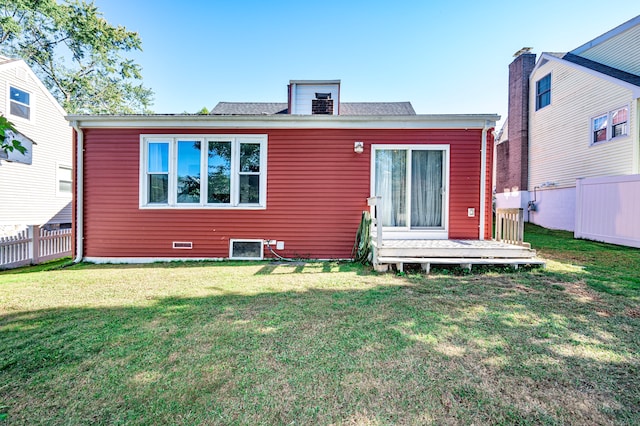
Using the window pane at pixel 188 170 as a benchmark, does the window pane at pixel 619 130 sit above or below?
above

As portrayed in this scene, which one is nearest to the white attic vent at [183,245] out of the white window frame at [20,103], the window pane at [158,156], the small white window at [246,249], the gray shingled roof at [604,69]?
the small white window at [246,249]

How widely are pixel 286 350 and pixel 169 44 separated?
18.9 meters

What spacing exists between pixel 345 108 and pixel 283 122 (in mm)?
7721

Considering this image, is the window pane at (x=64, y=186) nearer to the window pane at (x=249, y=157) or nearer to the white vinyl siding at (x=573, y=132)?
the window pane at (x=249, y=157)

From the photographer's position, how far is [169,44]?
15953mm

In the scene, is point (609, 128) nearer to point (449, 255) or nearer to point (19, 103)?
point (449, 255)

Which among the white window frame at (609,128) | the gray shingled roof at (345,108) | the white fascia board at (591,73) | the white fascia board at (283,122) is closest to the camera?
the white fascia board at (283,122)

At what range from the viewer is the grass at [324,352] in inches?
68.3

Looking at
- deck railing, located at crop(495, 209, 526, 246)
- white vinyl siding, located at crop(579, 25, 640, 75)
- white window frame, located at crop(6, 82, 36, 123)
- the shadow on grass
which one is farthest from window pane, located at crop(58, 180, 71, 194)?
white vinyl siding, located at crop(579, 25, 640, 75)

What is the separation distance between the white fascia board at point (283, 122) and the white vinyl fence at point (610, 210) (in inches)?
184

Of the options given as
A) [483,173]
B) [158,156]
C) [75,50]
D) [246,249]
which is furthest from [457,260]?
[75,50]

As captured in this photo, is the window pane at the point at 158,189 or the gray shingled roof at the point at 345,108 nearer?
the window pane at the point at 158,189

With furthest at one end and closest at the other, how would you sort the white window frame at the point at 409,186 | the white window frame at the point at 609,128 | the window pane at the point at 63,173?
the window pane at the point at 63,173, the white window frame at the point at 609,128, the white window frame at the point at 409,186

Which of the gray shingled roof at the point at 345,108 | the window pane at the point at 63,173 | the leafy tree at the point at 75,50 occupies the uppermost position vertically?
the leafy tree at the point at 75,50
